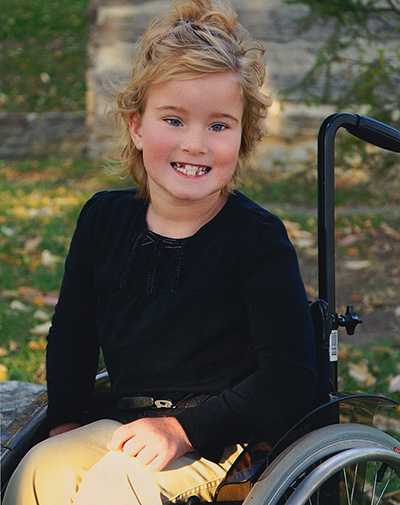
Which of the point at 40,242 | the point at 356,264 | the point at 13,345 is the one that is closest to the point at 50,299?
the point at 13,345

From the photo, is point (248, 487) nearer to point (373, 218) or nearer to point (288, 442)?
point (288, 442)

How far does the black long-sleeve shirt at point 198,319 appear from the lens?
7.43 ft

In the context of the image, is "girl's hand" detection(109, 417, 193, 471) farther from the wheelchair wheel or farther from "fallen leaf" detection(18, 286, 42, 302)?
"fallen leaf" detection(18, 286, 42, 302)

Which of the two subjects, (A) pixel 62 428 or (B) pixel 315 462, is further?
(A) pixel 62 428

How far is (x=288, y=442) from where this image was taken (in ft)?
7.20

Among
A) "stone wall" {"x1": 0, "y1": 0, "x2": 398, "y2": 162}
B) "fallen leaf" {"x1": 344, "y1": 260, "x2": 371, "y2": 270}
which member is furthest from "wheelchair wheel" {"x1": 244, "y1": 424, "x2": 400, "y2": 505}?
"stone wall" {"x1": 0, "y1": 0, "x2": 398, "y2": 162}

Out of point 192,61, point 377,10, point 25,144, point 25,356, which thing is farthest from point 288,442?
point 25,144

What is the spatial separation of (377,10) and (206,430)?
165 inches

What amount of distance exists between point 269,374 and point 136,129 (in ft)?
2.14

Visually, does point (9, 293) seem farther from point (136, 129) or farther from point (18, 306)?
point (136, 129)

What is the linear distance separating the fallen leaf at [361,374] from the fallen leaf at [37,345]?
1.28 m

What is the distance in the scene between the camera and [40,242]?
6375mm

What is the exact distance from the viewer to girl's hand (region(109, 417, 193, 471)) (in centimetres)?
222

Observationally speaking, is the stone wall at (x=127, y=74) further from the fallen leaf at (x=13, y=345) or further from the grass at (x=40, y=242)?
the fallen leaf at (x=13, y=345)
